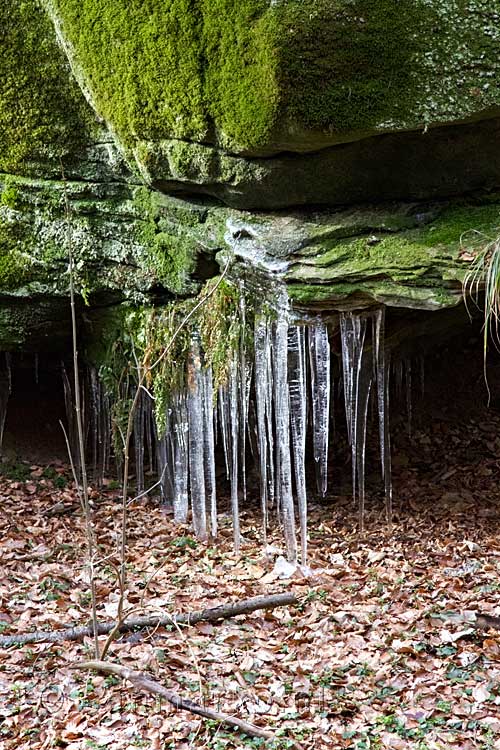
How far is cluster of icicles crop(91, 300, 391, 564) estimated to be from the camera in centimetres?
691

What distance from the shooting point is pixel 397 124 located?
545 centimetres

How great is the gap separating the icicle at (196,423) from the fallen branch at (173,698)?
276cm

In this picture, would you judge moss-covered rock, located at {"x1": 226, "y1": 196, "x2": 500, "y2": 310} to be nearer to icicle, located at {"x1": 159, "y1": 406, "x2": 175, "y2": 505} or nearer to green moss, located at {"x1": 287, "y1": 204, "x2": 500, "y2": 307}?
green moss, located at {"x1": 287, "y1": 204, "x2": 500, "y2": 307}

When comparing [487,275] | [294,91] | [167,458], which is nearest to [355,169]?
[294,91]

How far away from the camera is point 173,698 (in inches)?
185

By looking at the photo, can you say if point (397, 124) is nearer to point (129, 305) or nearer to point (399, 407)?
point (129, 305)

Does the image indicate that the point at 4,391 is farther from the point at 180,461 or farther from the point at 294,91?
the point at 294,91

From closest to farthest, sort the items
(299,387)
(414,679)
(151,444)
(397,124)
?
(414,679) → (397,124) → (299,387) → (151,444)

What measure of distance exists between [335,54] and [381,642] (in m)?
3.72

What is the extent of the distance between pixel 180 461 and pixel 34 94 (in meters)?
3.58

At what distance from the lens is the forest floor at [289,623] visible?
15.1ft

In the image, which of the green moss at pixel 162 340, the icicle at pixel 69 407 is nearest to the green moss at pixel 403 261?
the green moss at pixel 162 340

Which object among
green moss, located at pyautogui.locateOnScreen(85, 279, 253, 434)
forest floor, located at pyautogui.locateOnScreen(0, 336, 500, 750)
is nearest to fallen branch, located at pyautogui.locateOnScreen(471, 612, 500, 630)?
forest floor, located at pyautogui.locateOnScreen(0, 336, 500, 750)

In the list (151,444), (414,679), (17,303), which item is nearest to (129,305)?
(17,303)
